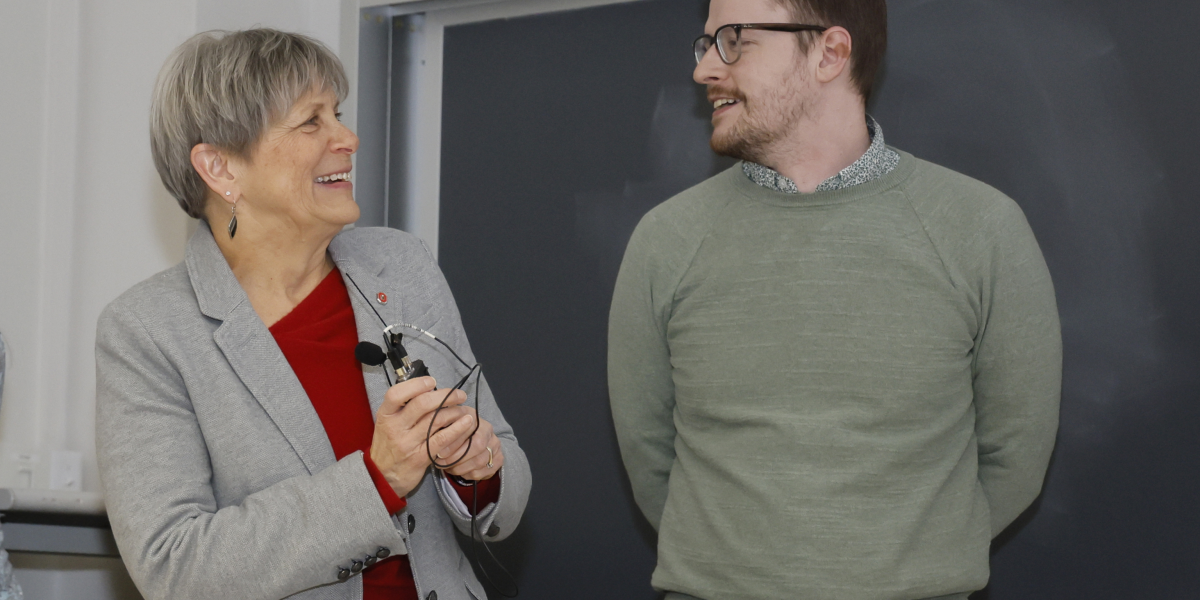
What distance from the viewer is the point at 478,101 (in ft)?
8.47

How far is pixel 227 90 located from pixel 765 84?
0.87 meters

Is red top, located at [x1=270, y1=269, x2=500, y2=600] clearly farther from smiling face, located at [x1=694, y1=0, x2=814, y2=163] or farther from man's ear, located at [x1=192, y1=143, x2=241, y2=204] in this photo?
smiling face, located at [x1=694, y1=0, x2=814, y2=163]

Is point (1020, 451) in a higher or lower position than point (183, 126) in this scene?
lower

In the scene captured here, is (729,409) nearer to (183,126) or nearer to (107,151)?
(183,126)

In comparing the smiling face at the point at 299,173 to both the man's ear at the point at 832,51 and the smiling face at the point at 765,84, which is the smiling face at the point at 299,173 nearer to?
the smiling face at the point at 765,84

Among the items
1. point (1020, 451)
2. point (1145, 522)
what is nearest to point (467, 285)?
point (1020, 451)

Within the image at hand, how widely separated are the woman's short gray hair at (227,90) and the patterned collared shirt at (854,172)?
74 centimetres

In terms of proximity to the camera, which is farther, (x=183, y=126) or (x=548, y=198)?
(x=548, y=198)

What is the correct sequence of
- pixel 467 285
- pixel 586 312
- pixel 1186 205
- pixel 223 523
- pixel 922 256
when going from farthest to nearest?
pixel 467 285 → pixel 586 312 → pixel 1186 205 → pixel 922 256 → pixel 223 523

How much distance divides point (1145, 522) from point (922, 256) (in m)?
0.68

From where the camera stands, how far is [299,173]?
5.50 ft

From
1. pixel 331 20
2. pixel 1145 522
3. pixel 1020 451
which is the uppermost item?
pixel 331 20

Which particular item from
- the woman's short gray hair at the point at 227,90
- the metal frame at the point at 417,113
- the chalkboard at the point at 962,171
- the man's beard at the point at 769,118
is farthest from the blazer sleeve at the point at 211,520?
the metal frame at the point at 417,113

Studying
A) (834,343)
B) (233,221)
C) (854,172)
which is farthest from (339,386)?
(854,172)
